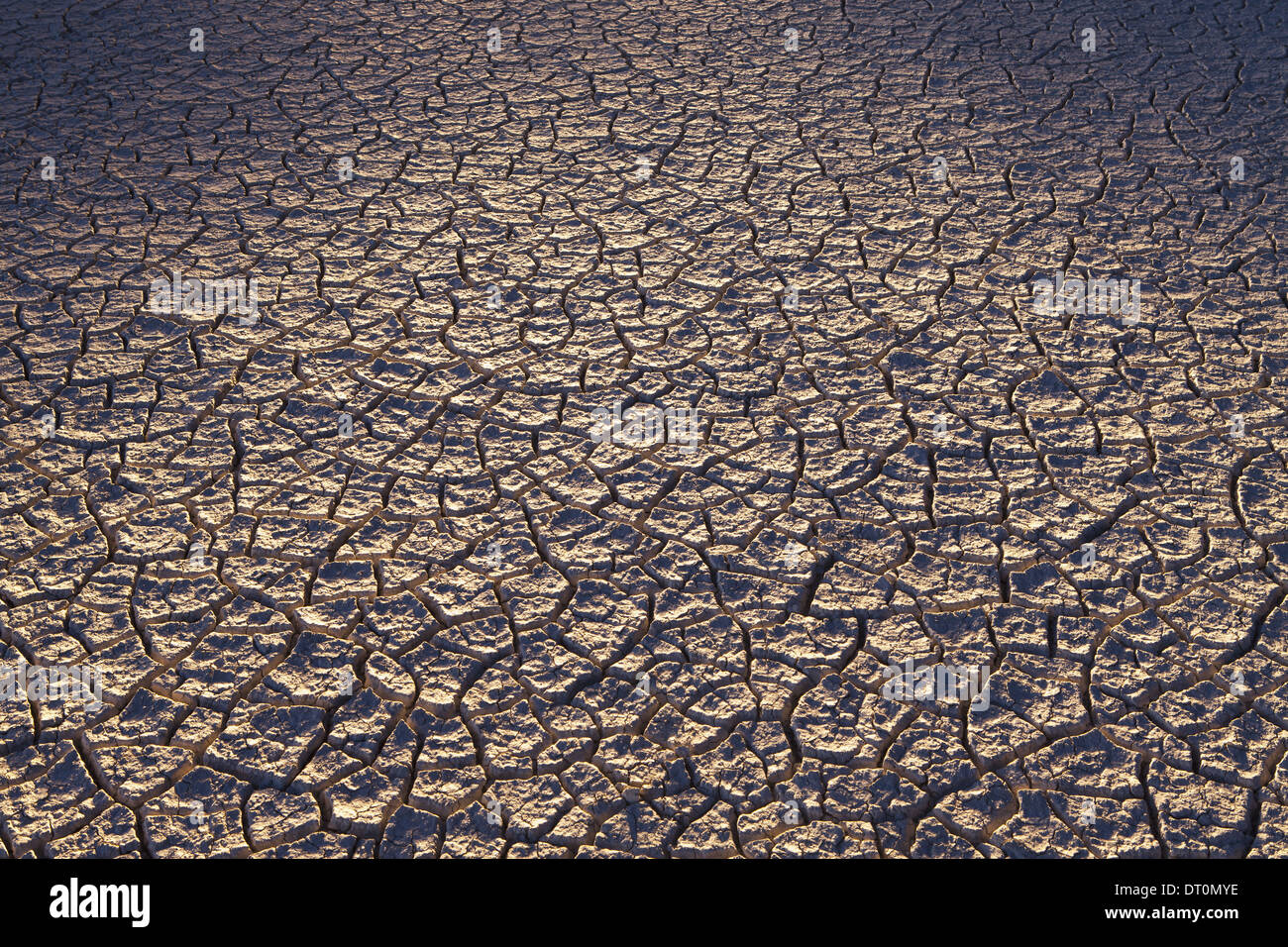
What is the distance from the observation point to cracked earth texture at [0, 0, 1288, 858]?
2537mm

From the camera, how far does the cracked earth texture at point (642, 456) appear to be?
2.54m

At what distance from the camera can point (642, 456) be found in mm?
3457

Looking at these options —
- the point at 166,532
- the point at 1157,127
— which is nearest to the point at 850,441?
the point at 166,532

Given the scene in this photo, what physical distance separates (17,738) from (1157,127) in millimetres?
5426

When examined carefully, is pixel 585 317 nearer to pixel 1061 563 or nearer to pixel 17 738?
pixel 1061 563
